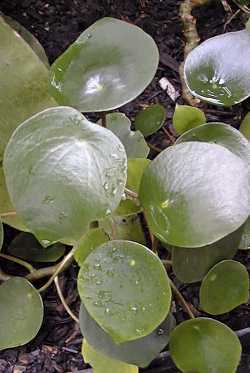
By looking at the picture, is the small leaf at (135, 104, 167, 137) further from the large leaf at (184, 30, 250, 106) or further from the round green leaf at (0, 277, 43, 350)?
the round green leaf at (0, 277, 43, 350)

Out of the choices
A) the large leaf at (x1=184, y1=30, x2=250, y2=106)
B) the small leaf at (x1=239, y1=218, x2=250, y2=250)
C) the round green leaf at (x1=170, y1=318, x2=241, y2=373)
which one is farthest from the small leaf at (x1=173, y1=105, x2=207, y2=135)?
the round green leaf at (x1=170, y1=318, x2=241, y2=373)

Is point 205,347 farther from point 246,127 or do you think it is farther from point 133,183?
point 246,127

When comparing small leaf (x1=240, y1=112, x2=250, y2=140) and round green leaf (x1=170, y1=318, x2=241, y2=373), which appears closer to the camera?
round green leaf (x1=170, y1=318, x2=241, y2=373)

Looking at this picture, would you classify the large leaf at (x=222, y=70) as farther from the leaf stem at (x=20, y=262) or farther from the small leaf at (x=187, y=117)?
the leaf stem at (x=20, y=262)

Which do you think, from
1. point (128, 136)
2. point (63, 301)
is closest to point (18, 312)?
point (63, 301)

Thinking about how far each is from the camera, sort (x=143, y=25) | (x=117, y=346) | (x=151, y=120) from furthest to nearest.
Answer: (x=143, y=25)
(x=151, y=120)
(x=117, y=346)

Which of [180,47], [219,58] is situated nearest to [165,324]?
[219,58]
